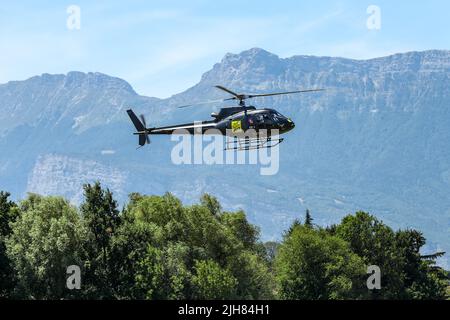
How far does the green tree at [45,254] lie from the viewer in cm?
7694

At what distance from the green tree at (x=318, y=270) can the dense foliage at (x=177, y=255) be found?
12 cm

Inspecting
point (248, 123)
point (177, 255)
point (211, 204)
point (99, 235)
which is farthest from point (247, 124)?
point (211, 204)

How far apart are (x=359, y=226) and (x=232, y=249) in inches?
938

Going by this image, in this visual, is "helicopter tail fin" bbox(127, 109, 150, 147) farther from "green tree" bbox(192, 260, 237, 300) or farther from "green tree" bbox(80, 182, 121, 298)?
"green tree" bbox(192, 260, 237, 300)

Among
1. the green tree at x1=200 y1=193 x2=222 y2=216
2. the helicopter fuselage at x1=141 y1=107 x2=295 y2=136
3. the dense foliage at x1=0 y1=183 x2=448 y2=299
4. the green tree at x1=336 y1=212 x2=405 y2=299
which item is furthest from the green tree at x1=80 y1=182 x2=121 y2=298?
the green tree at x1=336 y1=212 x2=405 y2=299

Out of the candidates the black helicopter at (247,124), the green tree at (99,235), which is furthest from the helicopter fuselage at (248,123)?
the green tree at (99,235)

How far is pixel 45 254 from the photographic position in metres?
78.6

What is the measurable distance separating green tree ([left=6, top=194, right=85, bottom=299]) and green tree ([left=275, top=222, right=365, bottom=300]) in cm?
3116

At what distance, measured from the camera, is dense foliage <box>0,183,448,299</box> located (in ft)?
255

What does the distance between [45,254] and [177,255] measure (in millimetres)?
16072

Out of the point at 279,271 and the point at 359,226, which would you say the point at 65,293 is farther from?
the point at 359,226

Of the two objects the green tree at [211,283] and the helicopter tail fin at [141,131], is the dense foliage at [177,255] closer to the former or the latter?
the green tree at [211,283]

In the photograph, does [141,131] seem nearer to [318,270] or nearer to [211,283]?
[211,283]
